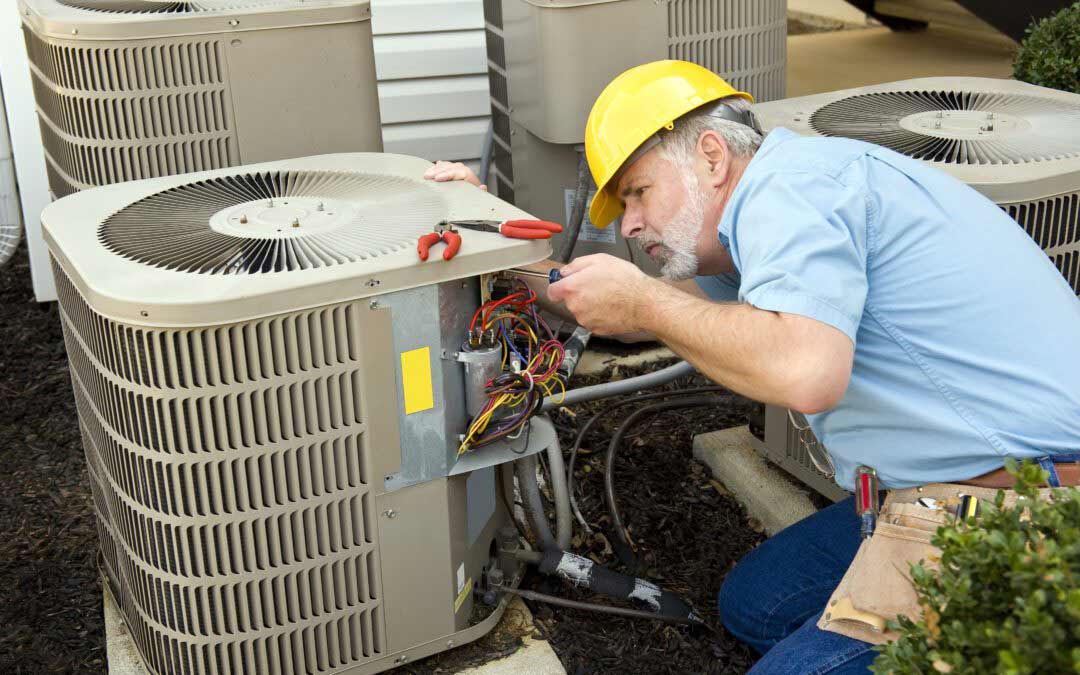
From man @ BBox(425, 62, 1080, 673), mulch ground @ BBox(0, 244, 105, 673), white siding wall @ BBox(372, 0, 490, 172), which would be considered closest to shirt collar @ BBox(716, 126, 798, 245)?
man @ BBox(425, 62, 1080, 673)

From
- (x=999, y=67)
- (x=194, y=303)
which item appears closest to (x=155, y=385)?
(x=194, y=303)

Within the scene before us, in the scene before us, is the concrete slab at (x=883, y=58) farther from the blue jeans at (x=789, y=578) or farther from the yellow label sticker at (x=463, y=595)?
the yellow label sticker at (x=463, y=595)

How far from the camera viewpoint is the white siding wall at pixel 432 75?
4645 millimetres

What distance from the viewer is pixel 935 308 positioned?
6.23ft

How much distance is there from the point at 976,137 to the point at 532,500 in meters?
1.37

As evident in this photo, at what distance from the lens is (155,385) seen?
1920mm

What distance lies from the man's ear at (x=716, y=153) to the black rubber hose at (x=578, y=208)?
4.44 ft

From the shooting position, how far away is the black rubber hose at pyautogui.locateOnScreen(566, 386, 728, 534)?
2.94 metres

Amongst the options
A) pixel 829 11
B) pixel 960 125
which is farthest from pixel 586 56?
pixel 829 11

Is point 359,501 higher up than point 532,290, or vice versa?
point 532,290

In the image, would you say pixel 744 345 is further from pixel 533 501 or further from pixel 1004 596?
pixel 533 501

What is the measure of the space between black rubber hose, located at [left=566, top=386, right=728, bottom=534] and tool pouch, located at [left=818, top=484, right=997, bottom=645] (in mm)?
1031

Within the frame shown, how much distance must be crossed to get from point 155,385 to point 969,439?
1389 mm

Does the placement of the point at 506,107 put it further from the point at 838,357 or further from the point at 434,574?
the point at 838,357
